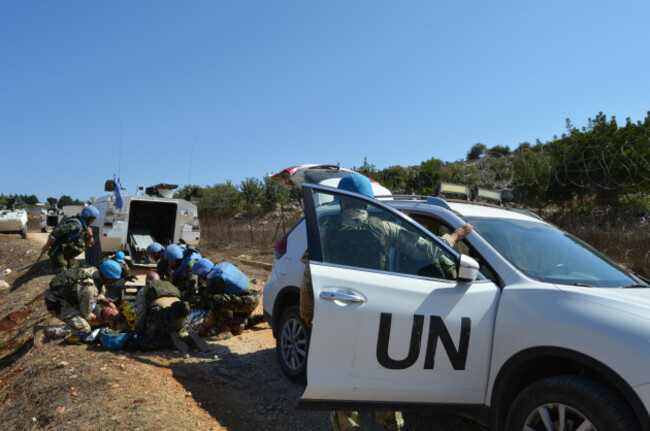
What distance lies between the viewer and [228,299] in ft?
19.9

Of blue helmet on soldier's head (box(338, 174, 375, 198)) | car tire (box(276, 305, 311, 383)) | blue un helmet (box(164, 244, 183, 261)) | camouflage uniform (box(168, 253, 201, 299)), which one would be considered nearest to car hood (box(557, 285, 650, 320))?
blue helmet on soldier's head (box(338, 174, 375, 198))

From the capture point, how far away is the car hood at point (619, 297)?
2381 mm

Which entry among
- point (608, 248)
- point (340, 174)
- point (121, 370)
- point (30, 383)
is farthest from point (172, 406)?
point (608, 248)

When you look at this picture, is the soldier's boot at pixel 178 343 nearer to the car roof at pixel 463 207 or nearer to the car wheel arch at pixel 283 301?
the car wheel arch at pixel 283 301

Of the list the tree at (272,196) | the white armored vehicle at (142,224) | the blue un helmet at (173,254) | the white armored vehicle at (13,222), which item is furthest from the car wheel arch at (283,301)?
the tree at (272,196)

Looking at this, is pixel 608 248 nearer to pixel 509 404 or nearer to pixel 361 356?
pixel 509 404

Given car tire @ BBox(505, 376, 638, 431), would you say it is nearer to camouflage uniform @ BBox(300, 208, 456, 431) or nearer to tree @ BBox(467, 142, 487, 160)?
camouflage uniform @ BBox(300, 208, 456, 431)

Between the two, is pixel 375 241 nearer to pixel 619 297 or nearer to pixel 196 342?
pixel 619 297

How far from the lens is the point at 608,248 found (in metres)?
7.85

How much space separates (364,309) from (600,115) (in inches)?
512

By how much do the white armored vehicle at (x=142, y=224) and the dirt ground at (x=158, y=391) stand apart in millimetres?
4678

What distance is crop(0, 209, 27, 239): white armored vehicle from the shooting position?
76.2ft

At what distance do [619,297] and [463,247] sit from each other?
116cm

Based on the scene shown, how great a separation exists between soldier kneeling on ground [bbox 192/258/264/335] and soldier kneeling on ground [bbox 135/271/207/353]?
472mm
